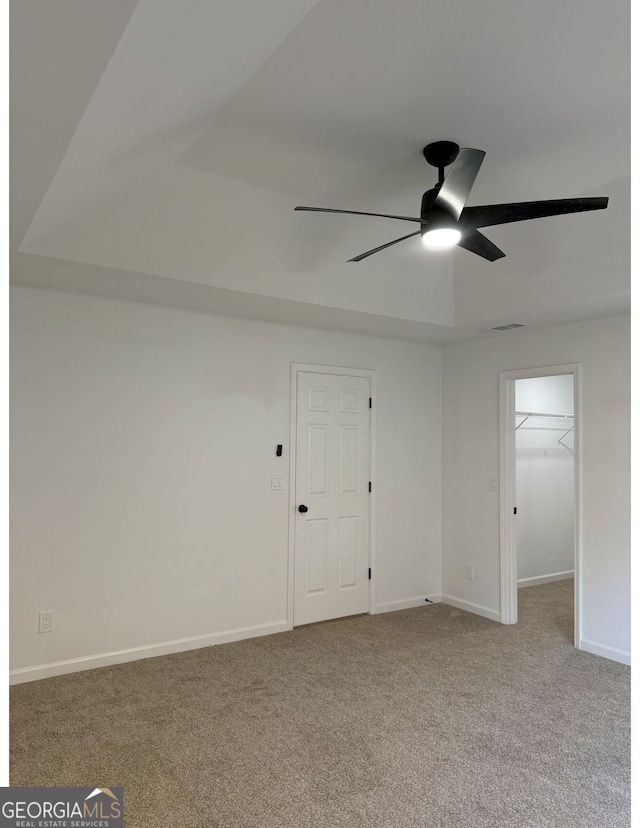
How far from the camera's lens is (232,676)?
351cm

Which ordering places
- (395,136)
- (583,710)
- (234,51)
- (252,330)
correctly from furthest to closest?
(252,330) < (583,710) < (395,136) < (234,51)

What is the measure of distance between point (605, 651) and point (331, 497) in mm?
2258

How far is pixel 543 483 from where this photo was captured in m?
6.02

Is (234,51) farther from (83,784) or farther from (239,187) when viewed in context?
(83,784)

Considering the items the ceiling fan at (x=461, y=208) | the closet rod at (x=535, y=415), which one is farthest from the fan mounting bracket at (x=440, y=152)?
the closet rod at (x=535, y=415)

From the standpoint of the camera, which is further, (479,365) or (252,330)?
(479,365)

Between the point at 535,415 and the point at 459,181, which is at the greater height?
the point at 459,181

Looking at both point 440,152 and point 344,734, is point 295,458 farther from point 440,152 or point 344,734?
point 440,152

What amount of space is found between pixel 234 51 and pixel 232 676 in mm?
3291

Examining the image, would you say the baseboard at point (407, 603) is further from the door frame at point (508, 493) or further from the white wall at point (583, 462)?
the door frame at point (508, 493)

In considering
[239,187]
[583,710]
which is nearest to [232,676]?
[583,710]

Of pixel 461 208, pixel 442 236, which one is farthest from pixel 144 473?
pixel 461 208

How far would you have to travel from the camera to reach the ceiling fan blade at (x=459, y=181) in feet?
7.29

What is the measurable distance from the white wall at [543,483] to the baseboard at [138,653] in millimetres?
2862
